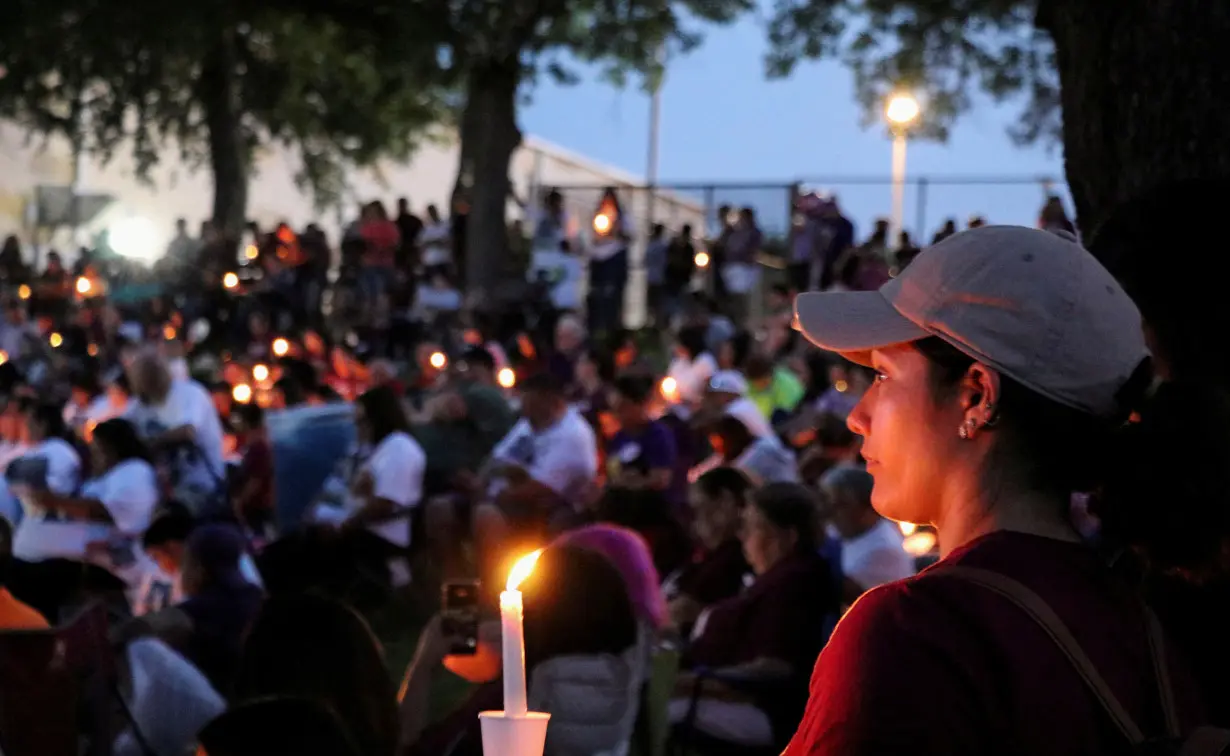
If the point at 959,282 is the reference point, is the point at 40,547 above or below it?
below

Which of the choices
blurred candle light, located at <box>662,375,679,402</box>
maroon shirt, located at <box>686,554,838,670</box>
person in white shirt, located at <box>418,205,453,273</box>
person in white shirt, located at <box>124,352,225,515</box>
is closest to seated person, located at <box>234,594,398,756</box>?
maroon shirt, located at <box>686,554,838,670</box>

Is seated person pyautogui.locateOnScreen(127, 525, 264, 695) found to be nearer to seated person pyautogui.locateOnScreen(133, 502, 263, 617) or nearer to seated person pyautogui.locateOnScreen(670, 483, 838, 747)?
seated person pyautogui.locateOnScreen(133, 502, 263, 617)

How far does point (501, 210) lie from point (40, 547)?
13875 mm

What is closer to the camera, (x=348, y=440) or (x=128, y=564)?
(x=128, y=564)

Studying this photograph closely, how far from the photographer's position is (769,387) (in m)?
13.3

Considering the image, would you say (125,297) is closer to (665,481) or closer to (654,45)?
(654,45)

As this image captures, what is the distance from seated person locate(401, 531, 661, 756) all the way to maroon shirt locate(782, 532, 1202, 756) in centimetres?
359

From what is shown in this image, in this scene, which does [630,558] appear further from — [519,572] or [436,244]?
[436,244]

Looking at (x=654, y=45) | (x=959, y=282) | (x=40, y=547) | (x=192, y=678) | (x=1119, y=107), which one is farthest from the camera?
(x=654, y=45)

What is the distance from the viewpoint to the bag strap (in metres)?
1.70

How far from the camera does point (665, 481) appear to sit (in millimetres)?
10234

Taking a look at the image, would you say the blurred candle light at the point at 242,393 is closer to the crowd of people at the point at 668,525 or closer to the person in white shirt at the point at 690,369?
the crowd of people at the point at 668,525

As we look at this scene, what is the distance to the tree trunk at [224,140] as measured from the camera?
29.4 metres

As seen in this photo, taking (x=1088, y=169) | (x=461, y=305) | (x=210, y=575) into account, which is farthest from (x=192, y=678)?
(x=461, y=305)
